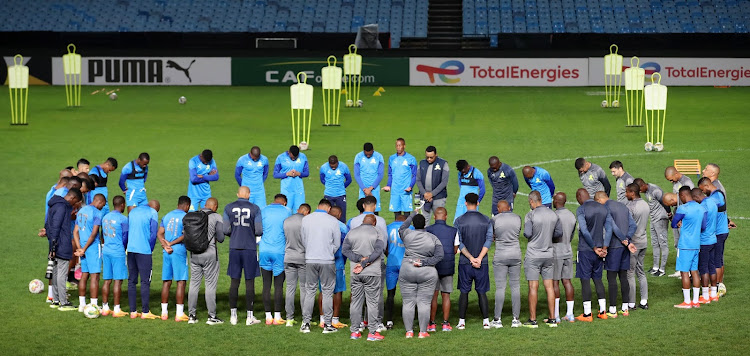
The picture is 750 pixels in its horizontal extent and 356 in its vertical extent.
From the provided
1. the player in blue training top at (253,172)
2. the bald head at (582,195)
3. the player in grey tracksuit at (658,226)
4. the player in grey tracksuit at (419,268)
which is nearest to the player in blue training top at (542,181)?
the player in grey tracksuit at (658,226)

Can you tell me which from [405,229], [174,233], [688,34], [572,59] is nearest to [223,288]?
[174,233]

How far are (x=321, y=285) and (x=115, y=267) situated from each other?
3036mm

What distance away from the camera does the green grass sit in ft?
43.8

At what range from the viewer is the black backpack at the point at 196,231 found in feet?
45.2

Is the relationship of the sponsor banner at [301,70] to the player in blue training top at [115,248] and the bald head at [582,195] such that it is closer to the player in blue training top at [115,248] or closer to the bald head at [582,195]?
the player in blue training top at [115,248]

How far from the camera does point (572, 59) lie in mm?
42000

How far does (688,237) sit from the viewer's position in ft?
48.6

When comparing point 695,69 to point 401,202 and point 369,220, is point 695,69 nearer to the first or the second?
point 401,202

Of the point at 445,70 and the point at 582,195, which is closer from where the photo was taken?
the point at 582,195

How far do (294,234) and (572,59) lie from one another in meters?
30.3

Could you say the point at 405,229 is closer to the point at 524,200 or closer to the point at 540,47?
the point at 524,200

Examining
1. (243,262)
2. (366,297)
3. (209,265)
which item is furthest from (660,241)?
(209,265)

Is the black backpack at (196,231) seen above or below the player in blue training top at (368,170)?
below

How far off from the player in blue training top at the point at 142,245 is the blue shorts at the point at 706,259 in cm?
800
